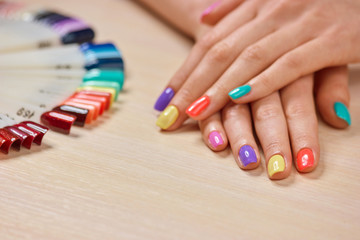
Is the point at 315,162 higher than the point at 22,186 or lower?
lower

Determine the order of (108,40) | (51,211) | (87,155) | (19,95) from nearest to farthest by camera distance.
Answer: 1. (51,211)
2. (87,155)
3. (19,95)
4. (108,40)

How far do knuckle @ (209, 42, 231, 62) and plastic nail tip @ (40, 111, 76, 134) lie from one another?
23 centimetres

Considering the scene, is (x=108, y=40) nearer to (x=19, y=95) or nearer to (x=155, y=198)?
(x=19, y=95)

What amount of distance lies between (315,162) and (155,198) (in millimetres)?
214

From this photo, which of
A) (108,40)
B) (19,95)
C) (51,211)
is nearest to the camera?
(51,211)

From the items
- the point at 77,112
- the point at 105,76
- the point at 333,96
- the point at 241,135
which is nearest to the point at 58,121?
the point at 77,112

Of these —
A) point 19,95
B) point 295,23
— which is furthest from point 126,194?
point 295,23

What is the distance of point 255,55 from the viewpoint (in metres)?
0.66

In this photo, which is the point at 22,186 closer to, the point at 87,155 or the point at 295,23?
the point at 87,155

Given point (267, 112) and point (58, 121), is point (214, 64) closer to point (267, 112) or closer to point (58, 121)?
point (267, 112)

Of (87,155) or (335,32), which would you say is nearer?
(87,155)

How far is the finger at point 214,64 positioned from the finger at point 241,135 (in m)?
0.06

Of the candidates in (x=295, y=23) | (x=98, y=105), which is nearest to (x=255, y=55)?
(x=295, y=23)

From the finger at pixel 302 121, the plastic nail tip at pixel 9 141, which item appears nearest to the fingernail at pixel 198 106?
the finger at pixel 302 121
